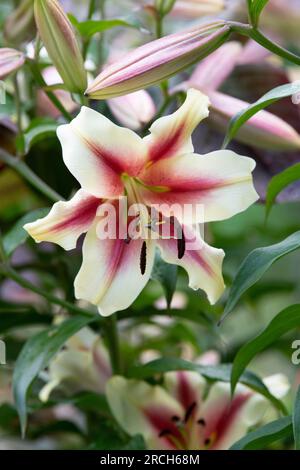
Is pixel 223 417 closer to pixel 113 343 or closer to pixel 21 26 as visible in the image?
pixel 113 343

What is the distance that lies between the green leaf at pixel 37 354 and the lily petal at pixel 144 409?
6 centimetres

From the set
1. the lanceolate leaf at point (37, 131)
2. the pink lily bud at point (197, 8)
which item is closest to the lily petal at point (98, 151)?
the lanceolate leaf at point (37, 131)

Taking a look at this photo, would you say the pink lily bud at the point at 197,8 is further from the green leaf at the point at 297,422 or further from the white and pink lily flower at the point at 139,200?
the green leaf at the point at 297,422

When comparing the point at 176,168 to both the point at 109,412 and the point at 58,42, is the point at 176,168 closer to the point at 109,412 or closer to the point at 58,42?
the point at 58,42

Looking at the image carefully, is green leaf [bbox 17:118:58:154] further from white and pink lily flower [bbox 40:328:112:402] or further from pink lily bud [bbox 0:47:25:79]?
white and pink lily flower [bbox 40:328:112:402]

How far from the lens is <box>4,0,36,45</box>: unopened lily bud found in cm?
65

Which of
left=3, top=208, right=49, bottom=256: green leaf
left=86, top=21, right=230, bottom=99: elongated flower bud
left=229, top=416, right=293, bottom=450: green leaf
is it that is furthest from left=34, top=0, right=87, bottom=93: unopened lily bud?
left=229, top=416, right=293, bottom=450: green leaf

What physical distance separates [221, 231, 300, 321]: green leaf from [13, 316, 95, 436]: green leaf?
153 mm

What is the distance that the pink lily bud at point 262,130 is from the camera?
0.62m

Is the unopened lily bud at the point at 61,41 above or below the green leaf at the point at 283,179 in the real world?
above

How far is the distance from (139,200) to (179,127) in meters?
0.06

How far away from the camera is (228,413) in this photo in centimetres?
→ 68

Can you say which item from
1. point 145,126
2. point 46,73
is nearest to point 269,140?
point 145,126

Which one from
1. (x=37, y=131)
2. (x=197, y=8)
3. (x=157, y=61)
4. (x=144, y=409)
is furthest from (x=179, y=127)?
(x=197, y=8)
